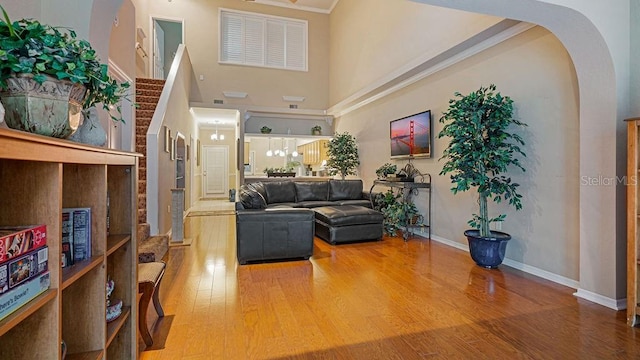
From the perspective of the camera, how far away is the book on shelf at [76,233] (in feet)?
3.83

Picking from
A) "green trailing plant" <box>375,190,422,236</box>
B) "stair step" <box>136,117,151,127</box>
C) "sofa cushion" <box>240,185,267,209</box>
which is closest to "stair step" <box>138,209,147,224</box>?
"sofa cushion" <box>240,185,267,209</box>

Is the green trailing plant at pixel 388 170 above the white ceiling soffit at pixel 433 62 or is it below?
below

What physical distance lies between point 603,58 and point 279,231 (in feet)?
11.4

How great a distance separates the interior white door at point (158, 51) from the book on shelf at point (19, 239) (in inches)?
353

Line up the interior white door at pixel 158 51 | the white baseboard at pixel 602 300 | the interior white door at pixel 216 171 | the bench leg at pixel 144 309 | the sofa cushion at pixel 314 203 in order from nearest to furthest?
the bench leg at pixel 144 309
the white baseboard at pixel 602 300
the sofa cushion at pixel 314 203
the interior white door at pixel 158 51
the interior white door at pixel 216 171

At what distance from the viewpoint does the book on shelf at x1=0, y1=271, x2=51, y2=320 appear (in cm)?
78

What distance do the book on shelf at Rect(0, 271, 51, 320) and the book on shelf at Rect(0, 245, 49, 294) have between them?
1 cm

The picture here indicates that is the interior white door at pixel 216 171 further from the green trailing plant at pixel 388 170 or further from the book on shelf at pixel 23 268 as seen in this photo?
the book on shelf at pixel 23 268

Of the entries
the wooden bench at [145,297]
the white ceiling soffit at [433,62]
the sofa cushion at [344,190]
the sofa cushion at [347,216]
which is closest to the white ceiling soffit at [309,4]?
the white ceiling soffit at [433,62]

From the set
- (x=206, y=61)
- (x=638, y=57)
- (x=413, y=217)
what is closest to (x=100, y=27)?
(x=638, y=57)

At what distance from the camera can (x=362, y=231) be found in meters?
4.92

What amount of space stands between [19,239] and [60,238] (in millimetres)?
136

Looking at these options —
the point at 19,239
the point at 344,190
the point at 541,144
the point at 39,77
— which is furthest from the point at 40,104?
the point at 344,190

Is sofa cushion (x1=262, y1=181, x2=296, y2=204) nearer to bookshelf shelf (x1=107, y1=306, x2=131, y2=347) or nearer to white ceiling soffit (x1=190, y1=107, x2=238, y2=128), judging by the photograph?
white ceiling soffit (x1=190, y1=107, x2=238, y2=128)
